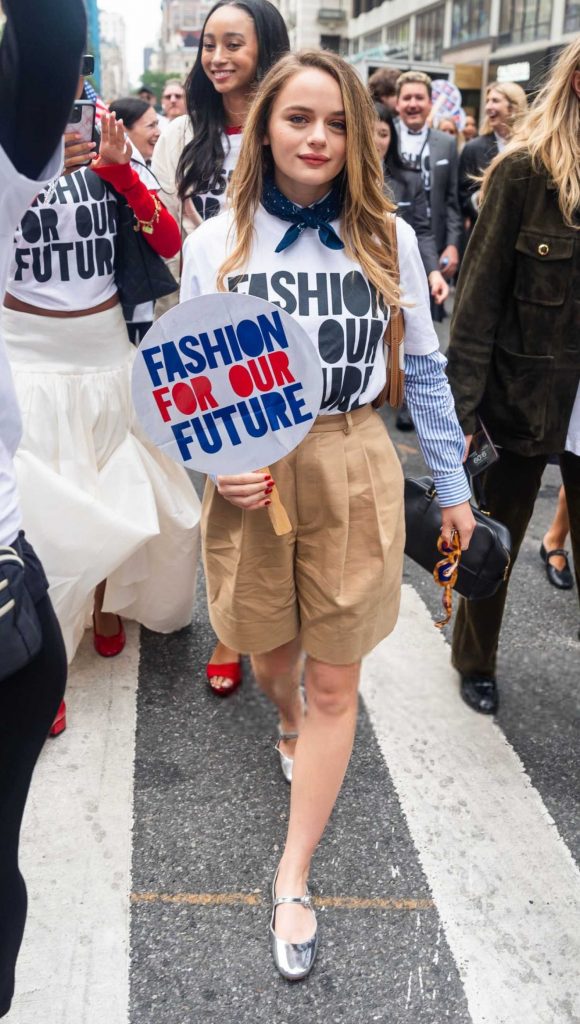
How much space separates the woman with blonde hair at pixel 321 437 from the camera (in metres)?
2.00

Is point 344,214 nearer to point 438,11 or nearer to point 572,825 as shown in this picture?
point 572,825

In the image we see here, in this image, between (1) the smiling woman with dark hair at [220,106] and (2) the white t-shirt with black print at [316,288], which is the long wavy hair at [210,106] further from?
(2) the white t-shirt with black print at [316,288]

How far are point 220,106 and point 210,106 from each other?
0.04 m

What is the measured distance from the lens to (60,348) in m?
2.97

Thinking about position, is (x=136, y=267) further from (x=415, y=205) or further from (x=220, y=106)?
(x=415, y=205)

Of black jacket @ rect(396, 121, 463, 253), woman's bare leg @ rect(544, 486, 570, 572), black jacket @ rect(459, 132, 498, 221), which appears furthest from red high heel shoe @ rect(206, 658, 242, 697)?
black jacket @ rect(459, 132, 498, 221)

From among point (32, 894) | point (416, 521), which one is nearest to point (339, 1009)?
point (32, 894)

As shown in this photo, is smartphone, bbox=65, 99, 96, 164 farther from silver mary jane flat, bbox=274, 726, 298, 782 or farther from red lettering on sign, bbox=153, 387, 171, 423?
silver mary jane flat, bbox=274, 726, 298, 782

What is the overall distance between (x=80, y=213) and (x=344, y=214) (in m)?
1.10

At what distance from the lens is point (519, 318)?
8.87ft

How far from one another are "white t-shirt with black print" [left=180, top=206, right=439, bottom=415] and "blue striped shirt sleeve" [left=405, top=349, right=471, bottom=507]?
21 cm

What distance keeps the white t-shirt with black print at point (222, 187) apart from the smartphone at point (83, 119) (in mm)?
628

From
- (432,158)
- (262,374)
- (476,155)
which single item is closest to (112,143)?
(262,374)

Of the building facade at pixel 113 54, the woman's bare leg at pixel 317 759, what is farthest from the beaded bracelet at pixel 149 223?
the building facade at pixel 113 54
